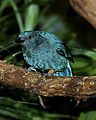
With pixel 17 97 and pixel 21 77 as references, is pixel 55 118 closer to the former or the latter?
pixel 17 97

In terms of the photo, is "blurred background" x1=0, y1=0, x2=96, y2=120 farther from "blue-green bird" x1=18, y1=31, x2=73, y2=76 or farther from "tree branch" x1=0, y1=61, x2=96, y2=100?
"tree branch" x1=0, y1=61, x2=96, y2=100

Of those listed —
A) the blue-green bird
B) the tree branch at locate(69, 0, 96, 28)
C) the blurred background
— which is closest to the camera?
the blue-green bird

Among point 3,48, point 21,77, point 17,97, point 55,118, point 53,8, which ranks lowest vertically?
point 55,118

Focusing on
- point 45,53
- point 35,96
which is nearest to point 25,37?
point 45,53

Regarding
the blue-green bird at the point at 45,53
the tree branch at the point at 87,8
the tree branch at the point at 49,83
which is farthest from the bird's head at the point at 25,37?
the tree branch at the point at 87,8

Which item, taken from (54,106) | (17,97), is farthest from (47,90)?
(54,106)

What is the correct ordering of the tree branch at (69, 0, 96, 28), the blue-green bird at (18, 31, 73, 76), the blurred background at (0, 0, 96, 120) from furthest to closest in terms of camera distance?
the blurred background at (0, 0, 96, 120)
the tree branch at (69, 0, 96, 28)
the blue-green bird at (18, 31, 73, 76)

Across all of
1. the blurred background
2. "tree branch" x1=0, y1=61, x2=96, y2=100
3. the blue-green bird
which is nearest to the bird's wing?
the blue-green bird

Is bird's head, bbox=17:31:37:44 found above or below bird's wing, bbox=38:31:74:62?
above
